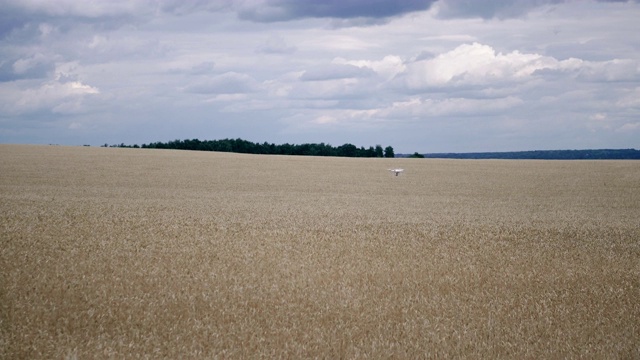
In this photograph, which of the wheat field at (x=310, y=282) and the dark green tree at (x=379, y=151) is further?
the dark green tree at (x=379, y=151)

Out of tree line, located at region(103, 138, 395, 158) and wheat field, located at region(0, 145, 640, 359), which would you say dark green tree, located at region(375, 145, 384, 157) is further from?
wheat field, located at region(0, 145, 640, 359)

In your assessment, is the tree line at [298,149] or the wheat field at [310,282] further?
the tree line at [298,149]

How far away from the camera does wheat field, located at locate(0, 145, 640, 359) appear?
26.5 ft

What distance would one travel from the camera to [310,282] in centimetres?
1070

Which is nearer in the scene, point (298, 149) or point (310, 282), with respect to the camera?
point (310, 282)

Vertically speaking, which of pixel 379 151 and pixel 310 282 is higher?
pixel 379 151

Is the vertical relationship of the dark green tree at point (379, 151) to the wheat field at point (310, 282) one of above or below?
above

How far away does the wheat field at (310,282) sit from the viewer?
8078mm

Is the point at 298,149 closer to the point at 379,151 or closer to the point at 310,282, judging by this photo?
the point at 379,151

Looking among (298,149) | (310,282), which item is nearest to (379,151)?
(298,149)

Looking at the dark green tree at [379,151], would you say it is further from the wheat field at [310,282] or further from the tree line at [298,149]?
the wheat field at [310,282]

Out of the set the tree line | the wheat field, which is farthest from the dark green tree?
the wheat field

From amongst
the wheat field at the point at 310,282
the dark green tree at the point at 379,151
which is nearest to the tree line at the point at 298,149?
the dark green tree at the point at 379,151

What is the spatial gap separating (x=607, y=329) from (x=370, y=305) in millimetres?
3470
